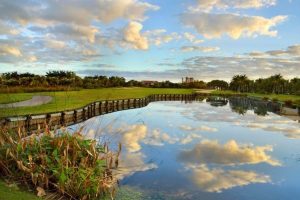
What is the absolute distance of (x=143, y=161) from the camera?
41.9 ft

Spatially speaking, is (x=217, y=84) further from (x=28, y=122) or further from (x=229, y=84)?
(x=28, y=122)

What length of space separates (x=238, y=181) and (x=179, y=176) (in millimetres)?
1794

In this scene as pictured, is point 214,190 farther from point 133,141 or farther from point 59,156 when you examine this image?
point 133,141

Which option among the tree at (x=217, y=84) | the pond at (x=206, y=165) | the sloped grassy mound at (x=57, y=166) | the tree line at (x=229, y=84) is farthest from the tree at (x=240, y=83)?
the sloped grassy mound at (x=57, y=166)

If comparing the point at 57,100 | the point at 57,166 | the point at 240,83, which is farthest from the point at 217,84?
the point at 57,166

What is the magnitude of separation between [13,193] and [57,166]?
120 cm

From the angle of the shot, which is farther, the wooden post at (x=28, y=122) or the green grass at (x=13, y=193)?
the wooden post at (x=28, y=122)

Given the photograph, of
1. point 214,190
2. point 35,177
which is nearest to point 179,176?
point 214,190

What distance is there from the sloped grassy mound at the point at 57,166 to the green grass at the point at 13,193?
284 mm

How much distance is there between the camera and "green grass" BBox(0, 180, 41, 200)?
650 cm

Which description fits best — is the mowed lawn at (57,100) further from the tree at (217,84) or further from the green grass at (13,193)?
the tree at (217,84)

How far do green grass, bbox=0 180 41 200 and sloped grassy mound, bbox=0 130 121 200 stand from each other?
284mm

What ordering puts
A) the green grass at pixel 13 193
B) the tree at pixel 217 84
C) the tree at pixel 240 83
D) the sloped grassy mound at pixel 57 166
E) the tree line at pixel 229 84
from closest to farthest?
the green grass at pixel 13 193
the sloped grassy mound at pixel 57 166
the tree line at pixel 229 84
the tree at pixel 240 83
the tree at pixel 217 84

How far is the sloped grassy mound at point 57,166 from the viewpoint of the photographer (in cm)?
739
